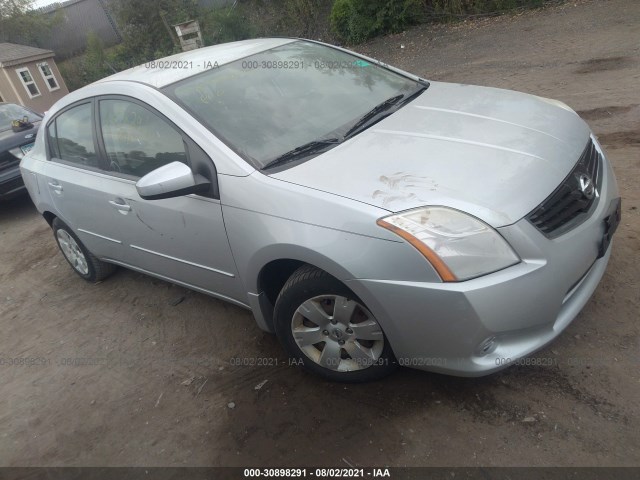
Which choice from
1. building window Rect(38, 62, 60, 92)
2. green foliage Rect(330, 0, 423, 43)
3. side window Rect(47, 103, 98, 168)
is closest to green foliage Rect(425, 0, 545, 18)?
green foliage Rect(330, 0, 423, 43)

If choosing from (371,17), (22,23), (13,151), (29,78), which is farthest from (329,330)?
(22,23)

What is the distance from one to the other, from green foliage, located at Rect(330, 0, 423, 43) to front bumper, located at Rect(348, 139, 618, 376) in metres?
12.4

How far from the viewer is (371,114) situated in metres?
3.12

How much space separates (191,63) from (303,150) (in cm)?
122

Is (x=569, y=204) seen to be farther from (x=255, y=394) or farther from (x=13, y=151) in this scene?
(x=13, y=151)

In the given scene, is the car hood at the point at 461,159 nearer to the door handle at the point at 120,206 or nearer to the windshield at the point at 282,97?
the windshield at the point at 282,97

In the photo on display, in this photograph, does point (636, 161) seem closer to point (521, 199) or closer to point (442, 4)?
point (521, 199)

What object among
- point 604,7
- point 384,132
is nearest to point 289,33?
point 604,7

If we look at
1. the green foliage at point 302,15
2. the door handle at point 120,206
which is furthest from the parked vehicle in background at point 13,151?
the green foliage at point 302,15

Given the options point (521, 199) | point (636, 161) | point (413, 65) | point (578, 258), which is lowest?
point (413, 65)

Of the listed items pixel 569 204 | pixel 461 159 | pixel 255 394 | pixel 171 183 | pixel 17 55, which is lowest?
pixel 17 55

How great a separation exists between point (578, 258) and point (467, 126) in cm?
93

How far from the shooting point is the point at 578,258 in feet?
7.59

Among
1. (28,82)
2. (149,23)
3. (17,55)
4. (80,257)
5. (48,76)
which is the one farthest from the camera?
(48,76)
